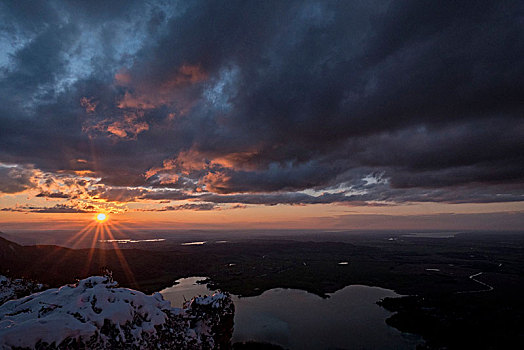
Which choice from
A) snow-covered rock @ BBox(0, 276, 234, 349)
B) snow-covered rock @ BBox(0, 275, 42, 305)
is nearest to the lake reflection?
snow-covered rock @ BBox(0, 275, 42, 305)

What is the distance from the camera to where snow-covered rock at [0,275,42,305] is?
2695 cm

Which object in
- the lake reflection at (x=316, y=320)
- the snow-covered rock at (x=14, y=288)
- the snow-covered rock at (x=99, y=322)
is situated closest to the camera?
the snow-covered rock at (x=99, y=322)

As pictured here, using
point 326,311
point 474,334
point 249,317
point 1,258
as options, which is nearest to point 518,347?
point 474,334

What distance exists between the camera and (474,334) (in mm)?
59125

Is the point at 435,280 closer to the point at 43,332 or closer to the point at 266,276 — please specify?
the point at 266,276

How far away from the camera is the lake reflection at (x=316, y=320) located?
55906 millimetres

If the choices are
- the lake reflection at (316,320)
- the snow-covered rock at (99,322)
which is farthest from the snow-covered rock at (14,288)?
the lake reflection at (316,320)

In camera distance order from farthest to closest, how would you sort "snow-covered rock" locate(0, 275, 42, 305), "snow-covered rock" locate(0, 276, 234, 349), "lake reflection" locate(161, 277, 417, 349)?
"lake reflection" locate(161, 277, 417, 349) → "snow-covered rock" locate(0, 275, 42, 305) → "snow-covered rock" locate(0, 276, 234, 349)

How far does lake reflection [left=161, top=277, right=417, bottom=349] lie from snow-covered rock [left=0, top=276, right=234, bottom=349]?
43.0 meters

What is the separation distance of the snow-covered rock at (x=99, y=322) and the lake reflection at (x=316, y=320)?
43015 millimetres

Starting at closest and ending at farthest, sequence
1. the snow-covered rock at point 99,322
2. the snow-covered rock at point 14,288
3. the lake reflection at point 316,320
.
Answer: the snow-covered rock at point 99,322 → the snow-covered rock at point 14,288 → the lake reflection at point 316,320

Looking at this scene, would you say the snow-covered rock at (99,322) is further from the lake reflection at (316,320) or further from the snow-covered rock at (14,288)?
the lake reflection at (316,320)

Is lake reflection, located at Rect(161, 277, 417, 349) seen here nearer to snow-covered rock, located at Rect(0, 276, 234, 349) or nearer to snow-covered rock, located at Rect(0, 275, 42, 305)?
snow-covered rock, located at Rect(0, 275, 42, 305)

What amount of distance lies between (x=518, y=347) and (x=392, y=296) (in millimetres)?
40458
